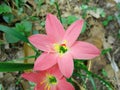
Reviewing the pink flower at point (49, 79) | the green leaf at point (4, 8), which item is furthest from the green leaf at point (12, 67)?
the green leaf at point (4, 8)

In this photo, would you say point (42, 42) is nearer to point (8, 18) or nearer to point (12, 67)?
point (12, 67)

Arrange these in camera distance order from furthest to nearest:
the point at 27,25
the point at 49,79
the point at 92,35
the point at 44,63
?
the point at 92,35, the point at 27,25, the point at 49,79, the point at 44,63

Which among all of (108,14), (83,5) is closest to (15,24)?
(83,5)

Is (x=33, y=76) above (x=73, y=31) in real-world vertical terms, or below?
below

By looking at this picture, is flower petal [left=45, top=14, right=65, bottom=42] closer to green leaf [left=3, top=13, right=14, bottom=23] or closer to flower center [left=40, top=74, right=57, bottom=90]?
flower center [left=40, top=74, right=57, bottom=90]

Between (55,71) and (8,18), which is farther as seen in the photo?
(8,18)

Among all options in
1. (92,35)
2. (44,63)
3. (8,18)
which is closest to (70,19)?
(92,35)

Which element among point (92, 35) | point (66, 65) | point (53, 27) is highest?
point (53, 27)
